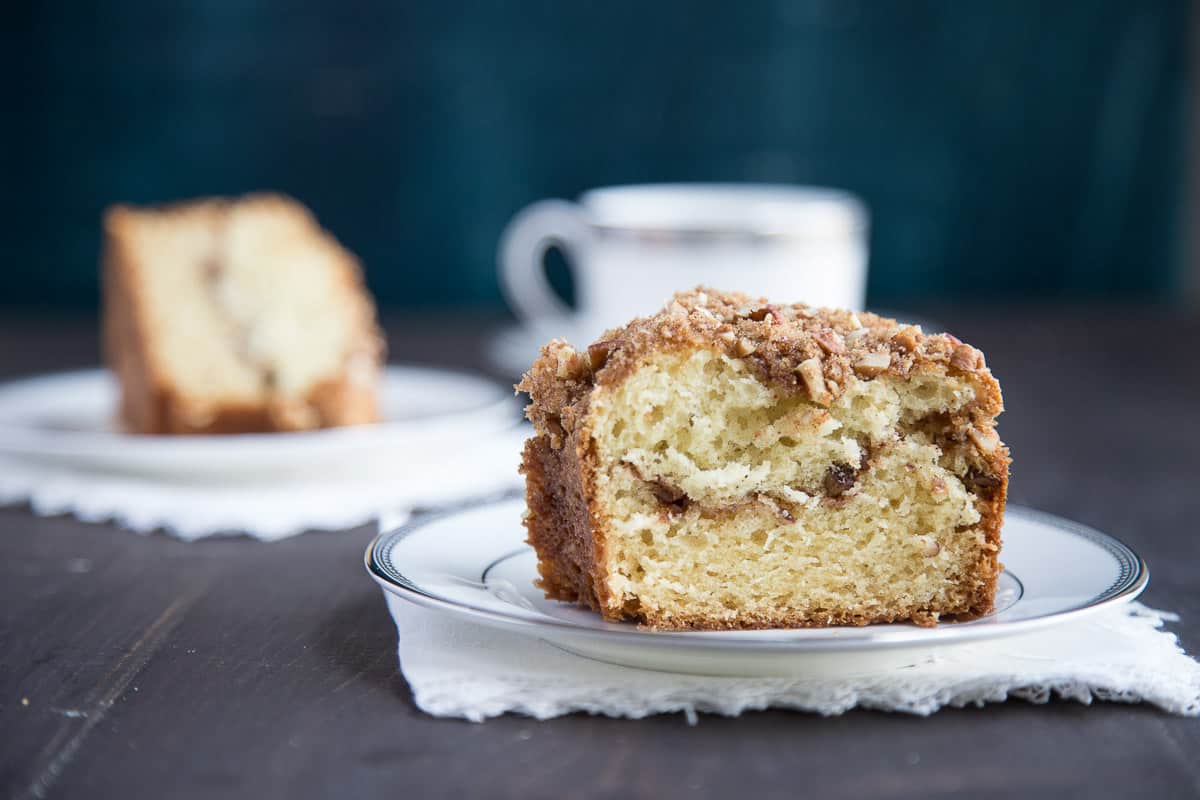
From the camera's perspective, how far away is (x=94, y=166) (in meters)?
3.62

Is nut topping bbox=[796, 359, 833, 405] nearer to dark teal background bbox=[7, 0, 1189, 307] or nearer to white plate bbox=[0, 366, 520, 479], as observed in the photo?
white plate bbox=[0, 366, 520, 479]

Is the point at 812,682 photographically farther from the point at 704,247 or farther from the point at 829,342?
the point at 704,247

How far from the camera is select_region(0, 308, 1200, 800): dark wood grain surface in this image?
0.94m

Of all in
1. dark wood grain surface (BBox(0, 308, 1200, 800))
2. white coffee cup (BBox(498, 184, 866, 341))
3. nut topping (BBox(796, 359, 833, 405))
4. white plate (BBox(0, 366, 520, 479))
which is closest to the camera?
dark wood grain surface (BBox(0, 308, 1200, 800))

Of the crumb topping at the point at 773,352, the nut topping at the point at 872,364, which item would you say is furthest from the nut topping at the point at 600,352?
the nut topping at the point at 872,364

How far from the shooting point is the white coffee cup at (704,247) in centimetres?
230

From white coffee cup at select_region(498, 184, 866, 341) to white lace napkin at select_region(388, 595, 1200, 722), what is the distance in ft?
3.94

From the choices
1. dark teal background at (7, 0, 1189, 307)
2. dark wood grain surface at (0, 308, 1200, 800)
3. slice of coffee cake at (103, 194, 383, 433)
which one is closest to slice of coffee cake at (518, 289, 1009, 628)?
dark wood grain surface at (0, 308, 1200, 800)

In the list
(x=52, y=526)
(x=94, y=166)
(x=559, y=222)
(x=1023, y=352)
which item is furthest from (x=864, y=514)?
(x=94, y=166)

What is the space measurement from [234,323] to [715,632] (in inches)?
53.8

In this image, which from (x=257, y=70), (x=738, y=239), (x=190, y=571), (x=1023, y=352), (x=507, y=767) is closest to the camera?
(x=507, y=767)

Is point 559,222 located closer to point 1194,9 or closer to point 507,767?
point 507,767

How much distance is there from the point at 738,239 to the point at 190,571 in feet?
3.65

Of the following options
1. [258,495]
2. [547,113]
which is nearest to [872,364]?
[258,495]
